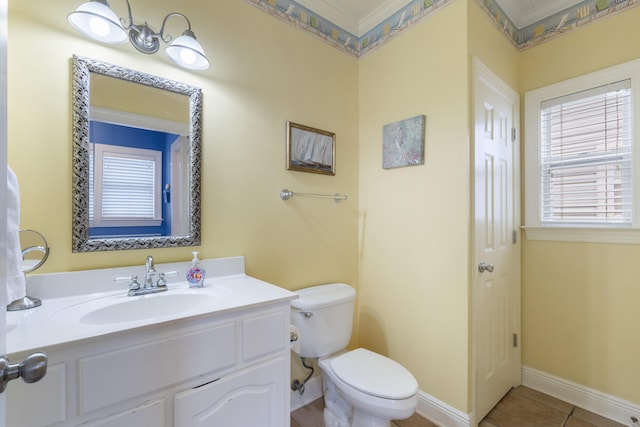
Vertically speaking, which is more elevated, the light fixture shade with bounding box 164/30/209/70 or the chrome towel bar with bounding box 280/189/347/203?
the light fixture shade with bounding box 164/30/209/70

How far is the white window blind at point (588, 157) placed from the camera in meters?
1.63

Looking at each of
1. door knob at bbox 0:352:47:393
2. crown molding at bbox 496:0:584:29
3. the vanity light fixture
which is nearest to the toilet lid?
door knob at bbox 0:352:47:393

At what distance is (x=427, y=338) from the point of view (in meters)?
1.67

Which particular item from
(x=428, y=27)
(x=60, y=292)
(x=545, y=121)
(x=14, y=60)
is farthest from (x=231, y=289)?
(x=545, y=121)

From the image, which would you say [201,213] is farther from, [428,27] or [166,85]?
Answer: [428,27]

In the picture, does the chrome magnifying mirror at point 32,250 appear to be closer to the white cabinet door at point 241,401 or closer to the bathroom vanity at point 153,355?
the bathroom vanity at point 153,355

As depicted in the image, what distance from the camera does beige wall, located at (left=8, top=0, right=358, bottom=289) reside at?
3.42 ft

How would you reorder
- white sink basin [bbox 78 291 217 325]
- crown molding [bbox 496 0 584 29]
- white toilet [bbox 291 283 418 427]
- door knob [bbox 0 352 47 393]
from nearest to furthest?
door knob [bbox 0 352 47 393] < white sink basin [bbox 78 291 217 325] < white toilet [bbox 291 283 418 427] < crown molding [bbox 496 0 584 29]

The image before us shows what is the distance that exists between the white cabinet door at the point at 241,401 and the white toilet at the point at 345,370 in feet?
1.20

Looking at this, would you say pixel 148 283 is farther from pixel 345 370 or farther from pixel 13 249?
pixel 345 370

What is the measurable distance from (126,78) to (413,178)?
1579 millimetres

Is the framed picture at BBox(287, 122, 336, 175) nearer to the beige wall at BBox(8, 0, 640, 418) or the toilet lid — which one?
the beige wall at BBox(8, 0, 640, 418)

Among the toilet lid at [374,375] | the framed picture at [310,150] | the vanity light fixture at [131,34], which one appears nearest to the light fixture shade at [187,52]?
the vanity light fixture at [131,34]

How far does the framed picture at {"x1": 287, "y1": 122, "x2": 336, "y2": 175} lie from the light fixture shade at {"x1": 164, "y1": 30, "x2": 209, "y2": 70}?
0.58 metres
